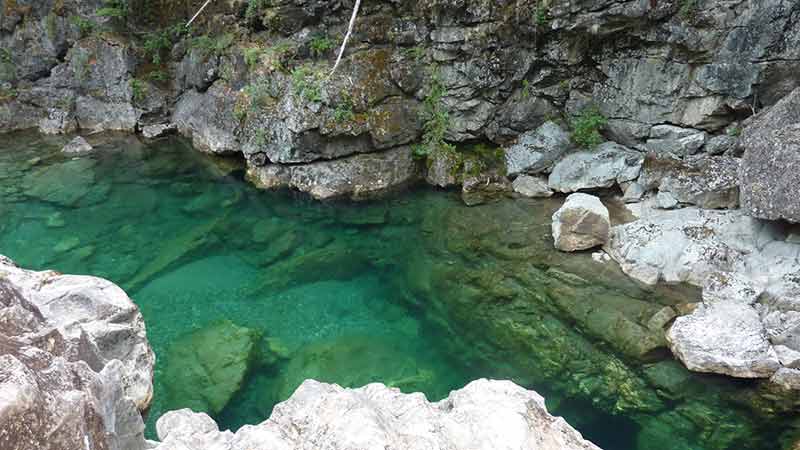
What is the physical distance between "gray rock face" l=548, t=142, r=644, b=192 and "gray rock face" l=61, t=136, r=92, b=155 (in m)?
13.7

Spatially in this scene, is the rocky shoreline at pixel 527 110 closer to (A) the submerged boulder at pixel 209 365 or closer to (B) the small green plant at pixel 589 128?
(B) the small green plant at pixel 589 128

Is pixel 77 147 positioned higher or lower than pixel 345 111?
lower

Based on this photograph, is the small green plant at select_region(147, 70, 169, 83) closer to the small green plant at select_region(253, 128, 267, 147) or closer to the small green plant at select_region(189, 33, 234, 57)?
the small green plant at select_region(189, 33, 234, 57)

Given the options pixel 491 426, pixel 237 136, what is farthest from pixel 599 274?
pixel 237 136

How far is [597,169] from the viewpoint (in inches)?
424

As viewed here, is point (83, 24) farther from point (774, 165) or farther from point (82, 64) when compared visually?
point (774, 165)

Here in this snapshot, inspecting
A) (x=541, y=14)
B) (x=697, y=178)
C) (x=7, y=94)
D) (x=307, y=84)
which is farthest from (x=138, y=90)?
(x=697, y=178)

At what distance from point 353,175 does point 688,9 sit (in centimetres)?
786

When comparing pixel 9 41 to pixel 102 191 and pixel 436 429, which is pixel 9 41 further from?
pixel 436 429

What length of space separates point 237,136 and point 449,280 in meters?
7.65

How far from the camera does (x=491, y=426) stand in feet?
10.6

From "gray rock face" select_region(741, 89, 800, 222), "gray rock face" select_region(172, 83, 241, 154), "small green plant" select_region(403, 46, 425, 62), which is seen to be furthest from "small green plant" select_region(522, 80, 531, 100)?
"gray rock face" select_region(172, 83, 241, 154)

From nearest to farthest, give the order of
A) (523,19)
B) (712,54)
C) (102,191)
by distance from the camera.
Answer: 1. (712,54)
2. (523,19)
3. (102,191)

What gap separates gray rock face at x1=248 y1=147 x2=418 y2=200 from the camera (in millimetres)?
12195
